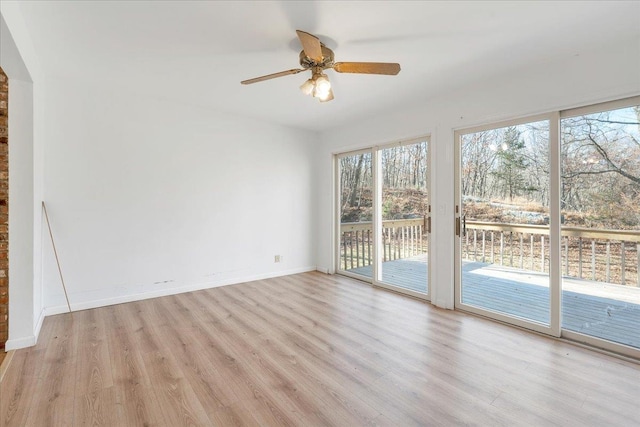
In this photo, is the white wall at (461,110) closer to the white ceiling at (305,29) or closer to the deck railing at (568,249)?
the white ceiling at (305,29)

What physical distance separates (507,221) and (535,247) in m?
0.35

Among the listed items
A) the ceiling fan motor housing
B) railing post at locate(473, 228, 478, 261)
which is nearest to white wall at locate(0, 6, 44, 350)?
the ceiling fan motor housing

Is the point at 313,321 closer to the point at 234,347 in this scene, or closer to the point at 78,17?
the point at 234,347

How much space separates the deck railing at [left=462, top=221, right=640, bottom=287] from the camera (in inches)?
93.7

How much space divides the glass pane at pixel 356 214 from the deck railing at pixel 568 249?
1521 millimetres

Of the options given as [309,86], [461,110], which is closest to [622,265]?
[461,110]

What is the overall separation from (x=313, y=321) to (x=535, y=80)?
120 inches

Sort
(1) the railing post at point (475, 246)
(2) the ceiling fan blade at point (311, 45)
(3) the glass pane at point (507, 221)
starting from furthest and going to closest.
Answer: (1) the railing post at point (475, 246) < (3) the glass pane at point (507, 221) < (2) the ceiling fan blade at point (311, 45)

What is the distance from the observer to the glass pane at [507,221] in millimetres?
2783

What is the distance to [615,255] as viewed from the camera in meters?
2.43

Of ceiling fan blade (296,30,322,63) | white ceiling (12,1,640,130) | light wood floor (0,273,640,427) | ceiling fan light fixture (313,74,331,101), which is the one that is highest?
white ceiling (12,1,640,130)

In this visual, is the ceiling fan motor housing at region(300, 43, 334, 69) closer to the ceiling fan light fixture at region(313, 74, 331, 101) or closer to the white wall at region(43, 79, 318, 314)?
the ceiling fan light fixture at region(313, 74, 331, 101)

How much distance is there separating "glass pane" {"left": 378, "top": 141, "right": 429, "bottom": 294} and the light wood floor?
0.89 meters

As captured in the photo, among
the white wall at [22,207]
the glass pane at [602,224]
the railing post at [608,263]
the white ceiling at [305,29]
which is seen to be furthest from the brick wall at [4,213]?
the railing post at [608,263]
